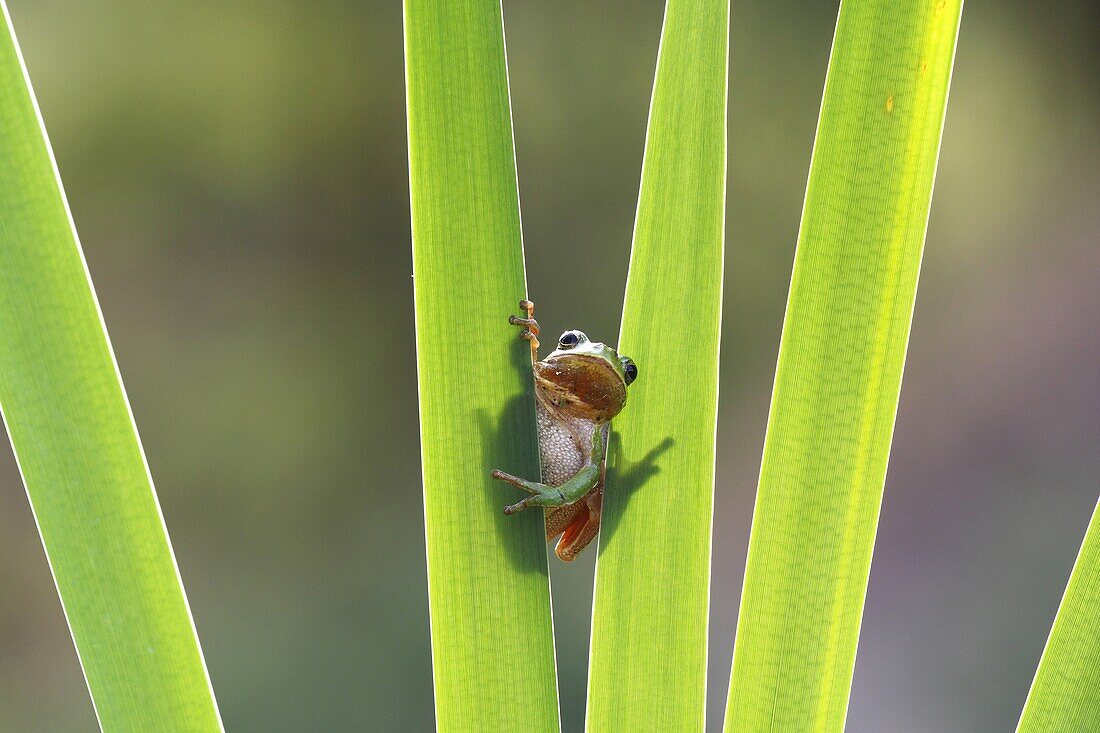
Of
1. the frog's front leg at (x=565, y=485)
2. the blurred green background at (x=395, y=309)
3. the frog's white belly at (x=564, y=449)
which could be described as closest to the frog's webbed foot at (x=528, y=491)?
the frog's front leg at (x=565, y=485)

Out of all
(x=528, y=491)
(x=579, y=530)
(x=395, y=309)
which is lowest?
(x=395, y=309)

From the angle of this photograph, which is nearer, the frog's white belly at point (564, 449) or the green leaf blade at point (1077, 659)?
the green leaf blade at point (1077, 659)

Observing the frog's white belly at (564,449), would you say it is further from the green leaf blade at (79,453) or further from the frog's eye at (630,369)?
the green leaf blade at (79,453)

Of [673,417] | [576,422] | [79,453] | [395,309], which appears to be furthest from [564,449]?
[395,309]

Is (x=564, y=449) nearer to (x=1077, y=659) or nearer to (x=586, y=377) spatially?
(x=586, y=377)

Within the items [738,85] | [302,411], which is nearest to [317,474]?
[302,411]

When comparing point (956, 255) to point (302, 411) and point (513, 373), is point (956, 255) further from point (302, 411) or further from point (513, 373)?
point (513, 373)
